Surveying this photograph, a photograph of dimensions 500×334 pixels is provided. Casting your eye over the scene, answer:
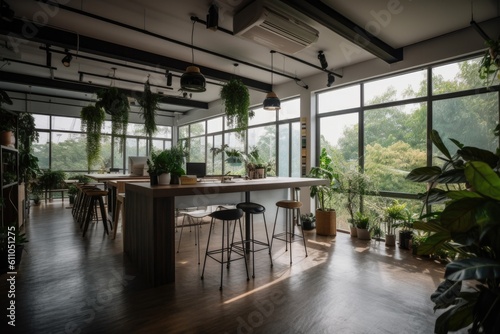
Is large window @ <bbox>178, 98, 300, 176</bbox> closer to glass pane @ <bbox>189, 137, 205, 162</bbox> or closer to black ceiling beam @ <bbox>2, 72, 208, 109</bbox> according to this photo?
glass pane @ <bbox>189, 137, 205, 162</bbox>

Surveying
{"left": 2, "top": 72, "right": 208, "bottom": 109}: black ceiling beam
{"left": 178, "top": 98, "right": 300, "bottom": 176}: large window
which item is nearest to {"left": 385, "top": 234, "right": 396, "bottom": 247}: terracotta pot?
{"left": 178, "top": 98, "right": 300, "bottom": 176}: large window

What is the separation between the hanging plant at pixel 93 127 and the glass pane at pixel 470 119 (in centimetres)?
618

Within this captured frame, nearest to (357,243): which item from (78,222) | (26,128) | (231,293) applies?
(231,293)

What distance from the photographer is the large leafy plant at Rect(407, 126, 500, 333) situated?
1213 mm

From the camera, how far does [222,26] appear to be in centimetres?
377

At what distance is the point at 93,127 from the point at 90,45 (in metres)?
1.93

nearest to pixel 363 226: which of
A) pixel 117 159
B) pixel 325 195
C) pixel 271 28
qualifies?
pixel 325 195

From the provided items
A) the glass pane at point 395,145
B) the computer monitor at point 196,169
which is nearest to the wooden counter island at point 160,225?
the computer monitor at point 196,169

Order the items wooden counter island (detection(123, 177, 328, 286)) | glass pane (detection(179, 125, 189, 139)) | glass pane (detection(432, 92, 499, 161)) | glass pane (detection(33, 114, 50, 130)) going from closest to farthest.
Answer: wooden counter island (detection(123, 177, 328, 286))
glass pane (detection(432, 92, 499, 161))
glass pane (detection(33, 114, 50, 130))
glass pane (detection(179, 125, 189, 139))

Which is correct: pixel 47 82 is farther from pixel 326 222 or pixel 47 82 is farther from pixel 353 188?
pixel 353 188

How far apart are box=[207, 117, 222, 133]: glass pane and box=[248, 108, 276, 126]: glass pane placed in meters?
1.79

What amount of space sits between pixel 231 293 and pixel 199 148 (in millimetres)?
7917

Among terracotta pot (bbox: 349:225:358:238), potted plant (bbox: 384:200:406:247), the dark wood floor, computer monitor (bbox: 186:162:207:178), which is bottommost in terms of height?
the dark wood floor

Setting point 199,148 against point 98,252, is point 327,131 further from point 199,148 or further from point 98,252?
point 199,148
